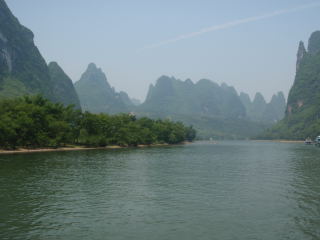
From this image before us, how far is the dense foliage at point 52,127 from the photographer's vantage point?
113938 mm

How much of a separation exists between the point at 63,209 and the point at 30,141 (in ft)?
334

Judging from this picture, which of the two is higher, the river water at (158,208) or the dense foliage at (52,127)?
the dense foliage at (52,127)

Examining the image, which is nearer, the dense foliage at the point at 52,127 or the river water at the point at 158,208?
the river water at the point at 158,208

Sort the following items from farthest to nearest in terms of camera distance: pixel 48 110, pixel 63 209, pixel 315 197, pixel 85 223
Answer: pixel 48 110, pixel 315 197, pixel 63 209, pixel 85 223

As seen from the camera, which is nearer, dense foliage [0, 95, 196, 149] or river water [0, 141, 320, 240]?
river water [0, 141, 320, 240]

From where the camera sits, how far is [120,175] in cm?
5209

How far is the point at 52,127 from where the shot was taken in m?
130

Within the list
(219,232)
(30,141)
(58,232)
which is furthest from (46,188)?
(30,141)

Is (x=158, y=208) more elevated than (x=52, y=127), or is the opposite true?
(x=52, y=127)

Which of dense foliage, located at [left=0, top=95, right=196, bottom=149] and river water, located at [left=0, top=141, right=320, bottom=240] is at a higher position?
dense foliage, located at [left=0, top=95, right=196, bottom=149]

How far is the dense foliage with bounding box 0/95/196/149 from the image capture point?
114 meters

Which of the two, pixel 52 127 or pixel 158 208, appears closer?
pixel 158 208

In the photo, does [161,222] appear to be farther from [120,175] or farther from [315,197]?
[120,175]

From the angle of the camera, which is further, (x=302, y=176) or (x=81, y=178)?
(x=302, y=176)
